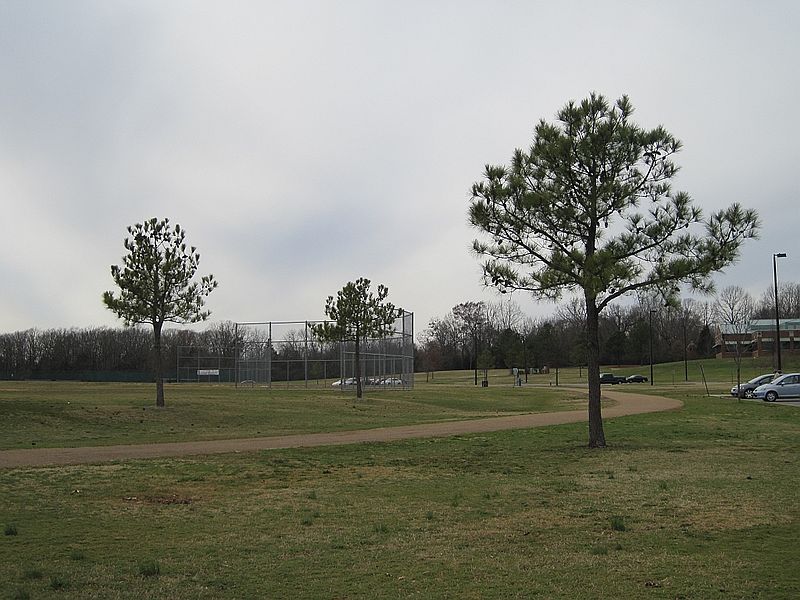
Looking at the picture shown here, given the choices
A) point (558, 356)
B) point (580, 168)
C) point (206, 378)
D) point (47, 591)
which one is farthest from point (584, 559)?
point (558, 356)

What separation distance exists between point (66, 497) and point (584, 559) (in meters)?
7.18

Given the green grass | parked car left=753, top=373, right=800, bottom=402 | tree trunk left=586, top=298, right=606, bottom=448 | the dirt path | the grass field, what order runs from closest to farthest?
1. the grass field
2. the dirt path
3. tree trunk left=586, top=298, right=606, bottom=448
4. the green grass
5. parked car left=753, top=373, right=800, bottom=402

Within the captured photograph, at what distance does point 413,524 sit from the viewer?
357 inches

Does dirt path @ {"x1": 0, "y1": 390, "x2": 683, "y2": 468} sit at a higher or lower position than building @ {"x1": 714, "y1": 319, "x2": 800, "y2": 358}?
lower

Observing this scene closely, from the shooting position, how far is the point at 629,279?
1650 cm

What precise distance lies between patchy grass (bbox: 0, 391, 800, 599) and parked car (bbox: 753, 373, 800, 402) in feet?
91.5

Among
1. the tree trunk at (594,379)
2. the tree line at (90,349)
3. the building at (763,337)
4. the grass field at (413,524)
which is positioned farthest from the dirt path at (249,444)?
the building at (763,337)

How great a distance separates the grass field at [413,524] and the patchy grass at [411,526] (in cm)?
3

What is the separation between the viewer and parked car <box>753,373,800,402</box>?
4125 centimetres

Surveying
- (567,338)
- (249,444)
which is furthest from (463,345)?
(249,444)

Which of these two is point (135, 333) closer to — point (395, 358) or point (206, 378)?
point (206, 378)

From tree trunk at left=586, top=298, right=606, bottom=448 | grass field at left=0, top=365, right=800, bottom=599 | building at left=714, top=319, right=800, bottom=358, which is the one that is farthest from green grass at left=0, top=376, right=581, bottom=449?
building at left=714, top=319, right=800, bottom=358

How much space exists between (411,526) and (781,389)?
3787 centimetres

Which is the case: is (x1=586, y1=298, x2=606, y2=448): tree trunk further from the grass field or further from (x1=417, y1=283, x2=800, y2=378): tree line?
(x1=417, y1=283, x2=800, y2=378): tree line
